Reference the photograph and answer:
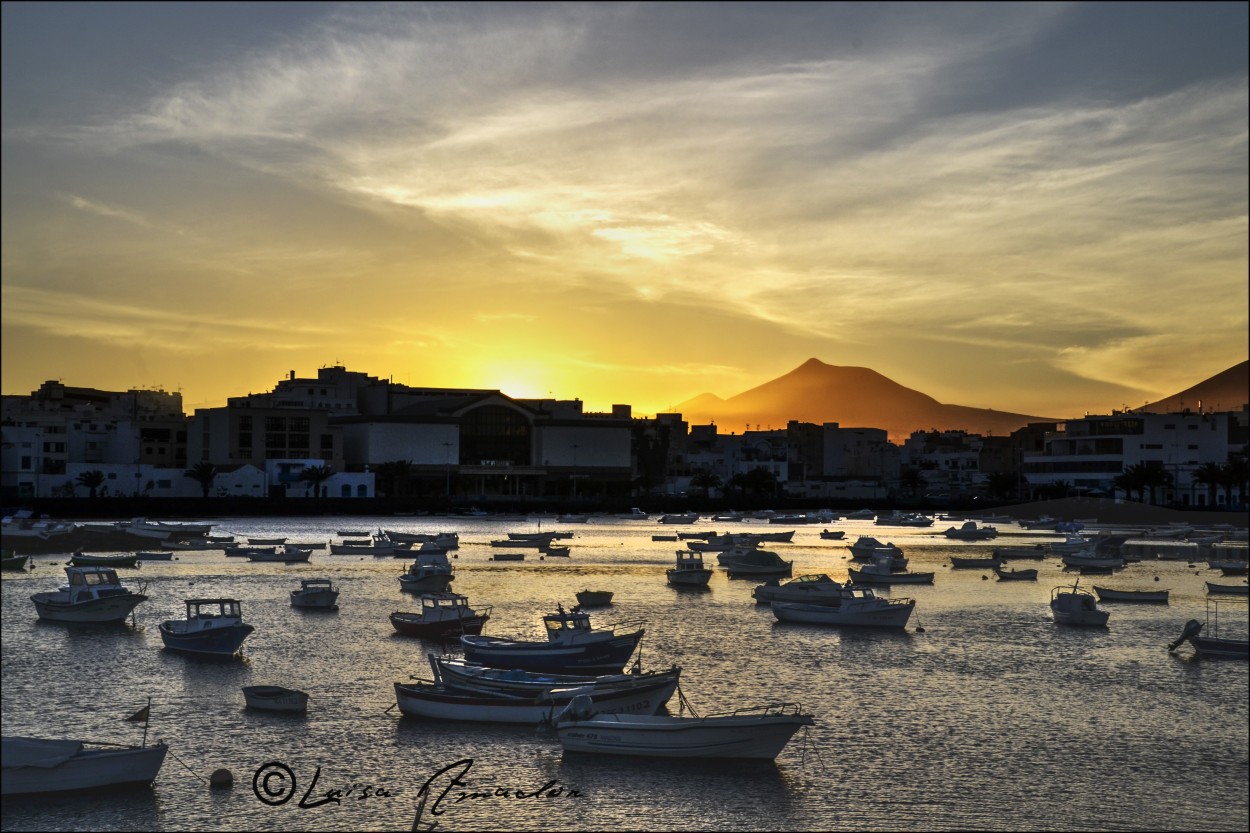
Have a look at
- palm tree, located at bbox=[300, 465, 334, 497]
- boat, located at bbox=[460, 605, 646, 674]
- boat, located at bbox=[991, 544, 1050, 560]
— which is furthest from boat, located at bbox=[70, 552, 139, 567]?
palm tree, located at bbox=[300, 465, 334, 497]

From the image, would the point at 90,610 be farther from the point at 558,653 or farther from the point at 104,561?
the point at 104,561

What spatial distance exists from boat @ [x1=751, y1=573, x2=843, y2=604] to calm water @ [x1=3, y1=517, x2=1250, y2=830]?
2.09m

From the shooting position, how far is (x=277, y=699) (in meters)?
28.5

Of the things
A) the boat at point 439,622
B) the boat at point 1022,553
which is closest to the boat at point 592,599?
the boat at point 439,622

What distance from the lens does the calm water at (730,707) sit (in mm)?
21688

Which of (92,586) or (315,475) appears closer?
(92,586)

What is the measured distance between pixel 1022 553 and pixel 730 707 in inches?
2326

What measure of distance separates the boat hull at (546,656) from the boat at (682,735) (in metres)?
7.88

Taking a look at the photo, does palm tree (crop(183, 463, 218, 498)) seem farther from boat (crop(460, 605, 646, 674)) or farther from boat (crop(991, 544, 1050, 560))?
boat (crop(460, 605, 646, 674))

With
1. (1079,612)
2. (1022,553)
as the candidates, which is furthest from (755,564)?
(1079,612)

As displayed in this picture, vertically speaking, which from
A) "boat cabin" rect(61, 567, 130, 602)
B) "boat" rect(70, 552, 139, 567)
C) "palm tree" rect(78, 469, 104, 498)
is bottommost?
"boat" rect(70, 552, 139, 567)

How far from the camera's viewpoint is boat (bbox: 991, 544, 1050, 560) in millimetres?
79688

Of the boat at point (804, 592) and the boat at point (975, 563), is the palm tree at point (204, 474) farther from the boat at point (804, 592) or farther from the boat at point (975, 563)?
the boat at point (804, 592)

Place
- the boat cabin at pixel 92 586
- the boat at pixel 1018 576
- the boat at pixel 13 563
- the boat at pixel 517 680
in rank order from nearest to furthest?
1. the boat at pixel 517 680
2. the boat cabin at pixel 92 586
3. the boat at pixel 1018 576
4. the boat at pixel 13 563
